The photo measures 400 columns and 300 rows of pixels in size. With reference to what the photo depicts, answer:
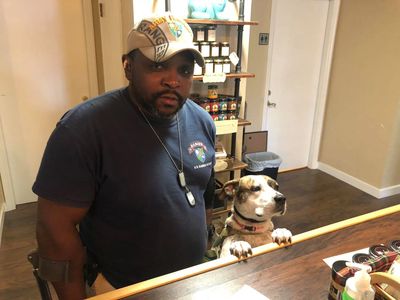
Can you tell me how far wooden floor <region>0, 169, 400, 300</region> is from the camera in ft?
7.38

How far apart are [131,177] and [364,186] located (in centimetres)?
337

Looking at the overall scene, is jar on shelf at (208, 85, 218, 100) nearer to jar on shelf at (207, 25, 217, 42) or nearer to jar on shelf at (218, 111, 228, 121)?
jar on shelf at (218, 111, 228, 121)

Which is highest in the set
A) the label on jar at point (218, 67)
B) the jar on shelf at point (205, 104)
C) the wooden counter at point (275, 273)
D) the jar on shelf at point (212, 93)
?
the label on jar at point (218, 67)

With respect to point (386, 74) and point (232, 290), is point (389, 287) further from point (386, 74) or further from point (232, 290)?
point (386, 74)

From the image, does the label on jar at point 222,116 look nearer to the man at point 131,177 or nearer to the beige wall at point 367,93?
the man at point 131,177

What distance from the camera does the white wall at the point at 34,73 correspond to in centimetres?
277

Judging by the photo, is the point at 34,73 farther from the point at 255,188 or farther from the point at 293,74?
the point at 293,74

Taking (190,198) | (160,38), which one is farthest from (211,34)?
(190,198)

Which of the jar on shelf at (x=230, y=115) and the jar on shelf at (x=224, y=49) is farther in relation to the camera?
the jar on shelf at (x=230, y=115)

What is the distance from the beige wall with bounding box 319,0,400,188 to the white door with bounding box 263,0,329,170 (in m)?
0.23

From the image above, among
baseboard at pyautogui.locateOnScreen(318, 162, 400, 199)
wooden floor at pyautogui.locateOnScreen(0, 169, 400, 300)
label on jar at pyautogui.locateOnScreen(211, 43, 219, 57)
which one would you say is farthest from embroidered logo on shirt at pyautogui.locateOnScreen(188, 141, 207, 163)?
Result: baseboard at pyautogui.locateOnScreen(318, 162, 400, 199)

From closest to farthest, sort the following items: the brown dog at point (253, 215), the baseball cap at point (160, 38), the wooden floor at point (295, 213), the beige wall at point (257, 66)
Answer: the baseball cap at point (160, 38), the brown dog at point (253, 215), the wooden floor at point (295, 213), the beige wall at point (257, 66)

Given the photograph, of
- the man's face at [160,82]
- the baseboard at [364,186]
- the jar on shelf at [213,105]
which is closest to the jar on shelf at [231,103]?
the jar on shelf at [213,105]

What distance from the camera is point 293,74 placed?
387 centimetres
